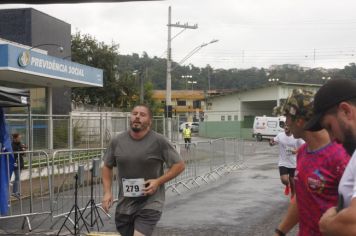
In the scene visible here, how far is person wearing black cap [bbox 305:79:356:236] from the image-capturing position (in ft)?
7.38

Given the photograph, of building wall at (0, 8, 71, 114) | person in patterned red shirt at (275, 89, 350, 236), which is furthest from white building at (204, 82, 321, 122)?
person in patterned red shirt at (275, 89, 350, 236)

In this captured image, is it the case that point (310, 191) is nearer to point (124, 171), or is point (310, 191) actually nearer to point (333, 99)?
point (333, 99)

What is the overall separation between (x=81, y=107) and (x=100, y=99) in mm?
10069

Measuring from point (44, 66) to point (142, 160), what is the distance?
54.9 ft

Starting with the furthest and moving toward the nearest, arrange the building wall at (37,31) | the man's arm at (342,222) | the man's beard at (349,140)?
the building wall at (37,31)
the man's beard at (349,140)
the man's arm at (342,222)

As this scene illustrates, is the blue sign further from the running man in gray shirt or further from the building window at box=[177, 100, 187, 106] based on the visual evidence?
the building window at box=[177, 100, 187, 106]

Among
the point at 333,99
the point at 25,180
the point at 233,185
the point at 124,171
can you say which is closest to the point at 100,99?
the point at 233,185

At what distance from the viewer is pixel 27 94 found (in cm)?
993

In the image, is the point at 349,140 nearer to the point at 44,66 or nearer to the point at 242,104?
the point at 44,66

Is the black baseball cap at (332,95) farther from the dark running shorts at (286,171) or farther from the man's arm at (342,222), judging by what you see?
the dark running shorts at (286,171)

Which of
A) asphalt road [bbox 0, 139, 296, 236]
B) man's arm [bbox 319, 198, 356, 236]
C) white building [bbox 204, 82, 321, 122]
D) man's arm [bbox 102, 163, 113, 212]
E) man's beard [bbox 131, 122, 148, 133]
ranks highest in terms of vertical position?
white building [bbox 204, 82, 321, 122]

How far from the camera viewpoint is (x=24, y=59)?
19891mm

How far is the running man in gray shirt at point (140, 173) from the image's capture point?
567cm

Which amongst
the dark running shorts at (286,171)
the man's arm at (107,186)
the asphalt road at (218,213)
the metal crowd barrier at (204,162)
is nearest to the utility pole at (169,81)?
the metal crowd barrier at (204,162)
